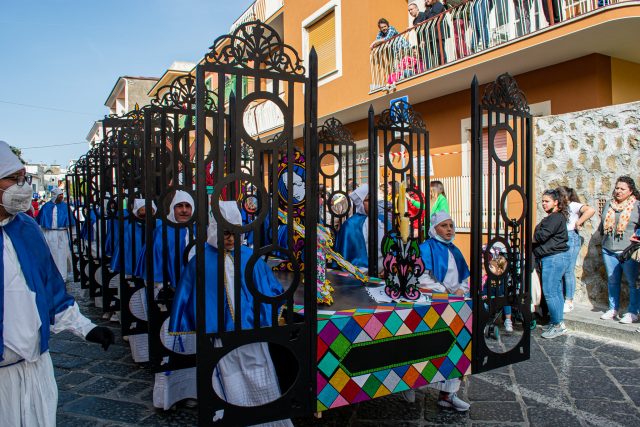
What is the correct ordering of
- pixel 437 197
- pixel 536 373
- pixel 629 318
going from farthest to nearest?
pixel 437 197
pixel 629 318
pixel 536 373

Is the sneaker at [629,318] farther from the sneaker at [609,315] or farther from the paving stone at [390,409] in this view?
the paving stone at [390,409]

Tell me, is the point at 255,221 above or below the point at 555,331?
above

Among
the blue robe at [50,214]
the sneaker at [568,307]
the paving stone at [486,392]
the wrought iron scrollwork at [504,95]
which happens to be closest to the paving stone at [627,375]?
the paving stone at [486,392]

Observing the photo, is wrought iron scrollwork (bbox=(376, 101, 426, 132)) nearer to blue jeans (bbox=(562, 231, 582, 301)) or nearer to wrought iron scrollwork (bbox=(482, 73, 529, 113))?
wrought iron scrollwork (bbox=(482, 73, 529, 113))

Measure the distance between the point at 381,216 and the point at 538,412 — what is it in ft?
10.4

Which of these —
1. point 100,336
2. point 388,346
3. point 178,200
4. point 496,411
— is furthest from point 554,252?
point 100,336

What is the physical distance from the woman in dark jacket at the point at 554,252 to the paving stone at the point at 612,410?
206cm

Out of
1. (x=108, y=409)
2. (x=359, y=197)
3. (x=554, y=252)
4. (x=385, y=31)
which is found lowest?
(x=108, y=409)

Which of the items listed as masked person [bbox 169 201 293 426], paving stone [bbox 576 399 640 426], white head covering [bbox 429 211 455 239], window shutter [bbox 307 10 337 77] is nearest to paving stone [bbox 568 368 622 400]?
paving stone [bbox 576 399 640 426]

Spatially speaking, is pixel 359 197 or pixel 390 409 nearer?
Answer: pixel 390 409

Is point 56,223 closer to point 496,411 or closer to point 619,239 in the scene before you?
point 496,411

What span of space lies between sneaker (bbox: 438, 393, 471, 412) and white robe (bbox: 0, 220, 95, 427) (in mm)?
2847

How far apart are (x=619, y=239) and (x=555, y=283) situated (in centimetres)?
91

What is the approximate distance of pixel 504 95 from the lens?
3.86 m
